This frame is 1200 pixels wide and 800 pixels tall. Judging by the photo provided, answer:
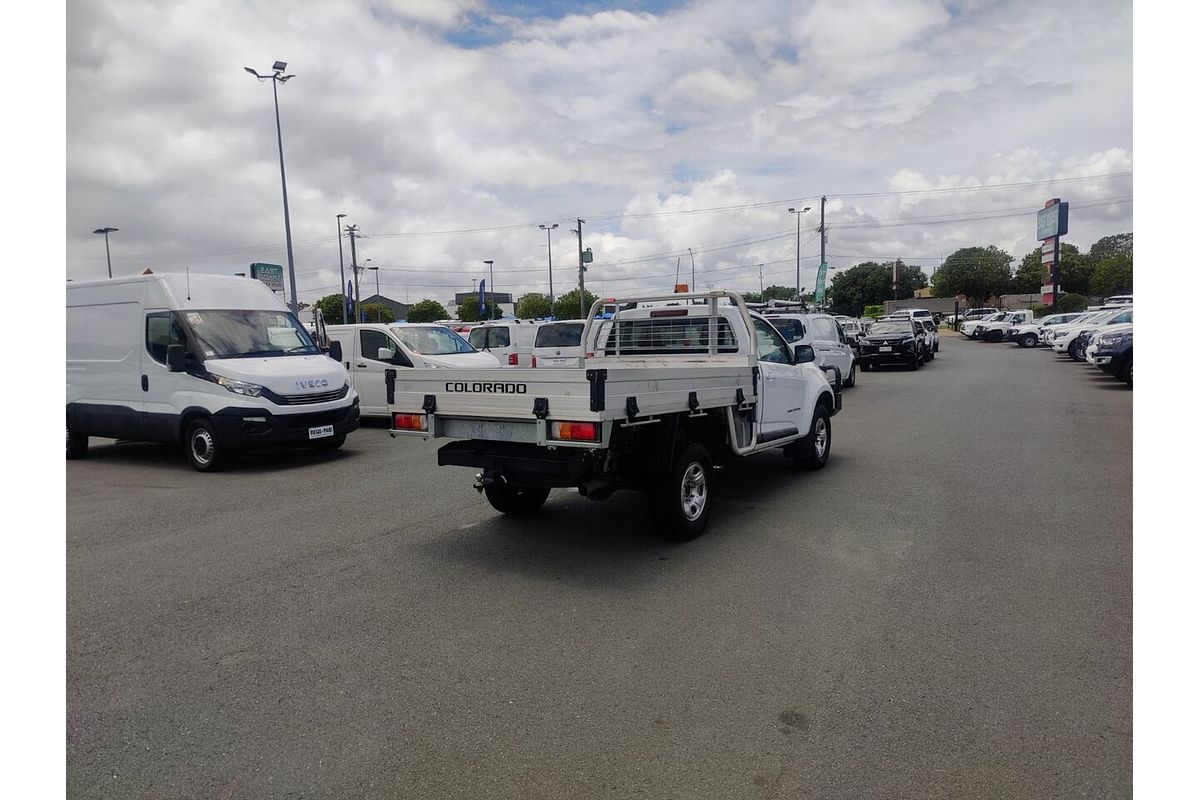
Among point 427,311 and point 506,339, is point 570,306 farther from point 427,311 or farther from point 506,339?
point 506,339

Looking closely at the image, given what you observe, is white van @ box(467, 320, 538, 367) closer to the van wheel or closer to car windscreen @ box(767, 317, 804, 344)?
car windscreen @ box(767, 317, 804, 344)

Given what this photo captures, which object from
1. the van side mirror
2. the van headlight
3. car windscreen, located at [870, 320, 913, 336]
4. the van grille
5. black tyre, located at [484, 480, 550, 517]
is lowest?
black tyre, located at [484, 480, 550, 517]

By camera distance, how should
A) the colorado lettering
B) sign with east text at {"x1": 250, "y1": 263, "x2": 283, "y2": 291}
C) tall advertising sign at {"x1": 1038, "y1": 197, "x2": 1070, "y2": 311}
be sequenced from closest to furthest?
1. the colorado lettering
2. sign with east text at {"x1": 250, "y1": 263, "x2": 283, "y2": 291}
3. tall advertising sign at {"x1": 1038, "y1": 197, "x2": 1070, "y2": 311}

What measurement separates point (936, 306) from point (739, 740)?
117 metres

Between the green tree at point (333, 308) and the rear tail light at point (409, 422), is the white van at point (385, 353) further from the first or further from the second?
the green tree at point (333, 308)

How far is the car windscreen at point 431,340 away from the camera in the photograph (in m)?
13.3

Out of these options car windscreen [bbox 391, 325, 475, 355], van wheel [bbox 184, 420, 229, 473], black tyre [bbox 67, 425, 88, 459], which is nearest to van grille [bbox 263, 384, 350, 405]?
van wheel [bbox 184, 420, 229, 473]

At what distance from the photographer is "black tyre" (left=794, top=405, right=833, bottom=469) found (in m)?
8.54

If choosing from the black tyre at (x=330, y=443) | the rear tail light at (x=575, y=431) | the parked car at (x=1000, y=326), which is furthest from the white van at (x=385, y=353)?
the parked car at (x=1000, y=326)

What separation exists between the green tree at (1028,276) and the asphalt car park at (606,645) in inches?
3448

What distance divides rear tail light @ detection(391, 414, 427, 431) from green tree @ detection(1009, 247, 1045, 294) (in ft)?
301

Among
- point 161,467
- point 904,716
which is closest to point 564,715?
point 904,716

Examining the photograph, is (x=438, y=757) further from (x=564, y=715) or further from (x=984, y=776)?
(x=984, y=776)

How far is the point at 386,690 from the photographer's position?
366 centimetres
